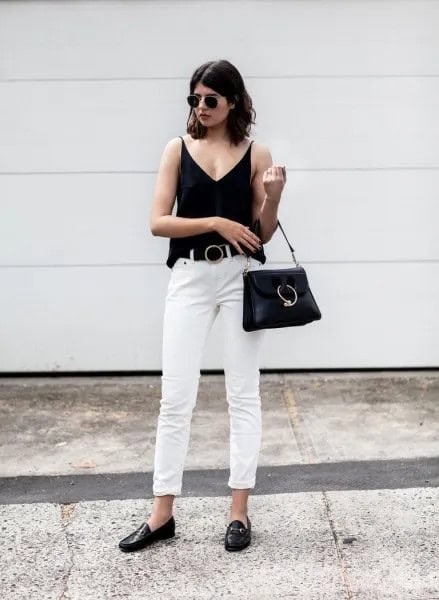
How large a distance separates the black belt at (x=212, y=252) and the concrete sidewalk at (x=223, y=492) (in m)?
1.11

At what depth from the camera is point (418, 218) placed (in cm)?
605

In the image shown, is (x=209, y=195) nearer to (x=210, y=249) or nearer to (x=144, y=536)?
(x=210, y=249)

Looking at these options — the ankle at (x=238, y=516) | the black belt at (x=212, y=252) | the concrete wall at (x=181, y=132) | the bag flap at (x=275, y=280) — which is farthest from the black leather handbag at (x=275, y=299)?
the concrete wall at (x=181, y=132)

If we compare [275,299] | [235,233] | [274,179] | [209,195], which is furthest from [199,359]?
[274,179]

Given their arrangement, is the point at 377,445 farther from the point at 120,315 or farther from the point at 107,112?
the point at 107,112

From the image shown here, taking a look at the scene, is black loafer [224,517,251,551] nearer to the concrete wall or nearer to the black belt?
the black belt

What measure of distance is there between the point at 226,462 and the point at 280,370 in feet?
5.47

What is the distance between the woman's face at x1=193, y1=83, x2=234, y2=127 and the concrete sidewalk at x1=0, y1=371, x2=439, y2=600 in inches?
63.7

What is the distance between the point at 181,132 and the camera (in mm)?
5977

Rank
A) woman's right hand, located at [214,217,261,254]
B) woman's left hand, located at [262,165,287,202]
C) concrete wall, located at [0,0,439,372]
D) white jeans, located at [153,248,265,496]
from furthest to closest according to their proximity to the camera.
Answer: concrete wall, located at [0,0,439,372] < white jeans, located at [153,248,265,496] < woman's right hand, located at [214,217,261,254] < woman's left hand, located at [262,165,287,202]

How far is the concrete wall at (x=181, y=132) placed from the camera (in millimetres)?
5895

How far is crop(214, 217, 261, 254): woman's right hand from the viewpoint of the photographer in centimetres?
340

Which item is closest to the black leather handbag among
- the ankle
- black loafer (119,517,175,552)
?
the ankle

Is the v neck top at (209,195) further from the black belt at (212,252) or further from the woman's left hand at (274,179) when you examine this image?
the woman's left hand at (274,179)
